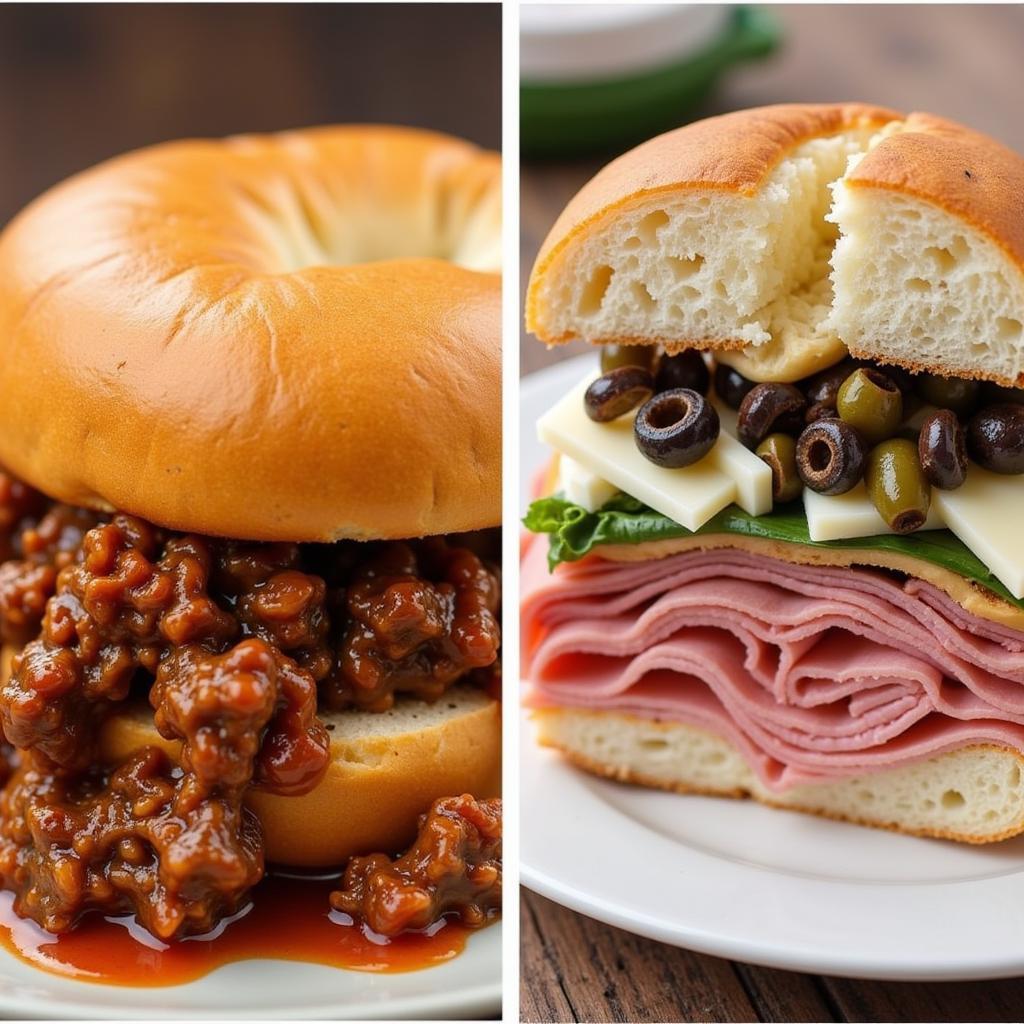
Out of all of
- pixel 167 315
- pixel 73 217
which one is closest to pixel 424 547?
pixel 167 315

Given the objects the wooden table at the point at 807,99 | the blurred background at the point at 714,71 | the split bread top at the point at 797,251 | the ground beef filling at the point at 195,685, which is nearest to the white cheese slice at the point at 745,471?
the split bread top at the point at 797,251

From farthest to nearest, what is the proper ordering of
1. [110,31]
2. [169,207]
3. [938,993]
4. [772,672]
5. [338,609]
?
Answer: 1. [110,31]
2. [169,207]
3. [772,672]
4. [338,609]
5. [938,993]

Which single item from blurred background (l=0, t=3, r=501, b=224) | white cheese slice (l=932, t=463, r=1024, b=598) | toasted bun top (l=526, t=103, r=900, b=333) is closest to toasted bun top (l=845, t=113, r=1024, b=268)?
toasted bun top (l=526, t=103, r=900, b=333)

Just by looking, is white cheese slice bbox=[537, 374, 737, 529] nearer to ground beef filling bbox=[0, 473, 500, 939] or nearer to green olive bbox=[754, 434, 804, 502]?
green olive bbox=[754, 434, 804, 502]

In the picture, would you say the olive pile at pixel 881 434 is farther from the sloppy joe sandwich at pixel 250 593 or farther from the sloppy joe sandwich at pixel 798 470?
the sloppy joe sandwich at pixel 250 593

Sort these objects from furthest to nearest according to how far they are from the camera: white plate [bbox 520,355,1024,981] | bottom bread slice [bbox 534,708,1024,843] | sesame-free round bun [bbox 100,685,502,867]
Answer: bottom bread slice [bbox 534,708,1024,843], sesame-free round bun [bbox 100,685,502,867], white plate [bbox 520,355,1024,981]

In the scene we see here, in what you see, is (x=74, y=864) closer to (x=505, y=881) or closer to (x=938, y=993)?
(x=505, y=881)
